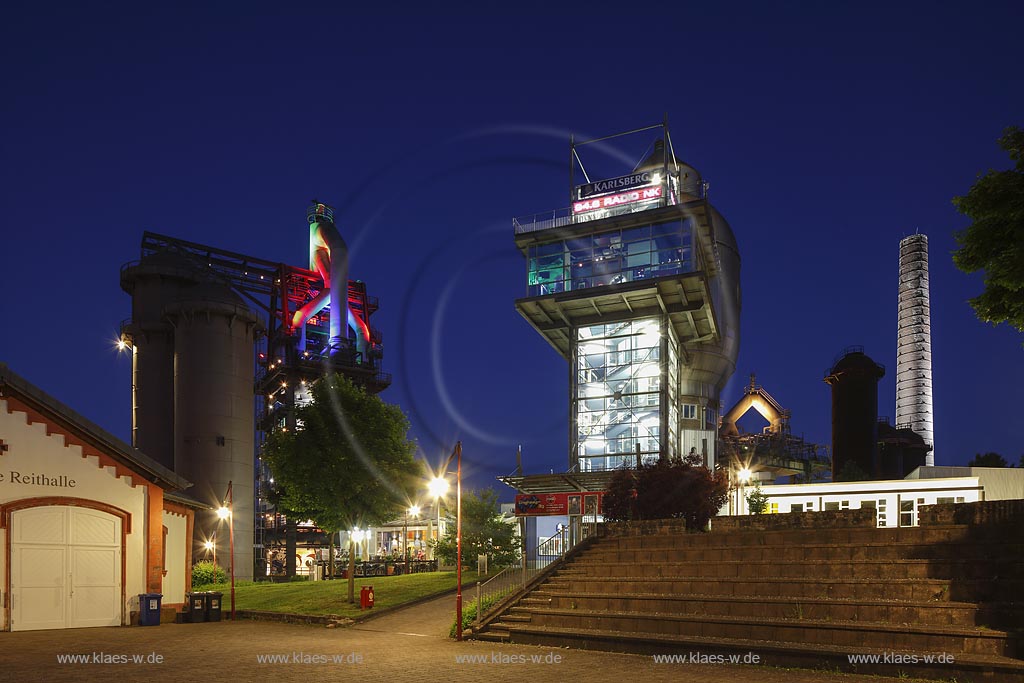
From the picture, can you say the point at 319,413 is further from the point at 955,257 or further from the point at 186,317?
the point at 186,317

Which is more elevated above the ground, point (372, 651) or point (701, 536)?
point (701, 536)

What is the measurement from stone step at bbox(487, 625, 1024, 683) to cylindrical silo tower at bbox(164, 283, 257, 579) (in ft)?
147

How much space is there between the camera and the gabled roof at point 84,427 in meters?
25.6

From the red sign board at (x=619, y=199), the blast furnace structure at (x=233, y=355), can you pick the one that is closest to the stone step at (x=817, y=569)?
the red sign board at (x=619, y=199)

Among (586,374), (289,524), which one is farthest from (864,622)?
(289,524)

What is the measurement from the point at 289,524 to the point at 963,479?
60.4m

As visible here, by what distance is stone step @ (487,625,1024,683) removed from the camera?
14898 millimetres

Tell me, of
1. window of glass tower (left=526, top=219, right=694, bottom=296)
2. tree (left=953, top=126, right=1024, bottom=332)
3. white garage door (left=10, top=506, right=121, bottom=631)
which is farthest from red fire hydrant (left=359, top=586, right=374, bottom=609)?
window of glass tower (left=526, top=219, right=694, bottom=296)

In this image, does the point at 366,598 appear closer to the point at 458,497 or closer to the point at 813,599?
the point at 458,497

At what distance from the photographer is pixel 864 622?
17.7 meters

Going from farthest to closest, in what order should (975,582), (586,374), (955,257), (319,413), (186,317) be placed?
(186,317), (586,374), (319,413), (975,582), (955,257)

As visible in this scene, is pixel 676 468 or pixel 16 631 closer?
pixel 16 631

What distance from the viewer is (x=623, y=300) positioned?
183 feet

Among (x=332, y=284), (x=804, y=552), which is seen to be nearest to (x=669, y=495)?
(x=804, y=552)
